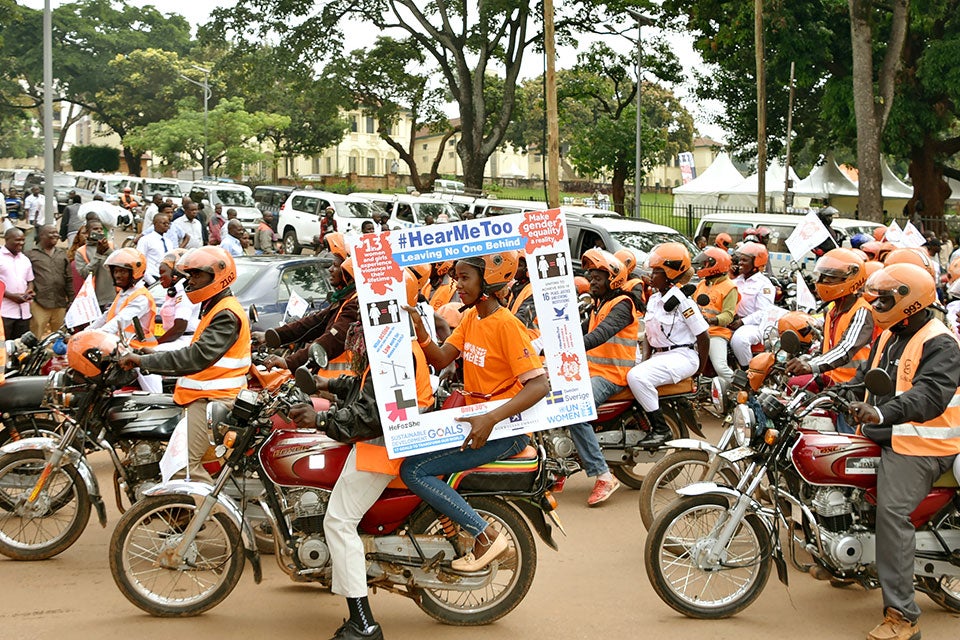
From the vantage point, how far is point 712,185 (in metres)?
40.8

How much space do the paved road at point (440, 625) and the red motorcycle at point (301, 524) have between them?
0.62 feet

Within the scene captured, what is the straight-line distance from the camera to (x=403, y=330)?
4.94m

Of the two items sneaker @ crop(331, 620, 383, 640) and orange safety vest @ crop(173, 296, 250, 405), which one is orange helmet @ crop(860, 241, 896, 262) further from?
sneaker @ crop(331, 620, 383, 640)

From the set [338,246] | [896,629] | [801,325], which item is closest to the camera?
[896,629]

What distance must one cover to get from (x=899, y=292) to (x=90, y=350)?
4.39 meters

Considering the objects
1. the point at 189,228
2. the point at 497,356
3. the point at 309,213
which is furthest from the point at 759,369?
the point at 309,213

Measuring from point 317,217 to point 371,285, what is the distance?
24867 mm

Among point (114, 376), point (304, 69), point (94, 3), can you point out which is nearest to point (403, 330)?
point (114, 376)

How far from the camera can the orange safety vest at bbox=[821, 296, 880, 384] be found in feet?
22.0

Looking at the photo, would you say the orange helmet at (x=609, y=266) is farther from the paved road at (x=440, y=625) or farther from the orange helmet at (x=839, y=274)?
the paved road at (x=440, y=625)

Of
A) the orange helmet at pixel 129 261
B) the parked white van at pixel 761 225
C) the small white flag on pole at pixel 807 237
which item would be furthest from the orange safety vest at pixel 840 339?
the parked white van at pixel 761 225

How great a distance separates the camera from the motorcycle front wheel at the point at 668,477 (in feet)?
→ 21.7

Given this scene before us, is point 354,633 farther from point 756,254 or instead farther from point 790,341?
point 756,254

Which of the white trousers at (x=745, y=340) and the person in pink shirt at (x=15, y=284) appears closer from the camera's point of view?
the white trousers at (x=745, y=340)
